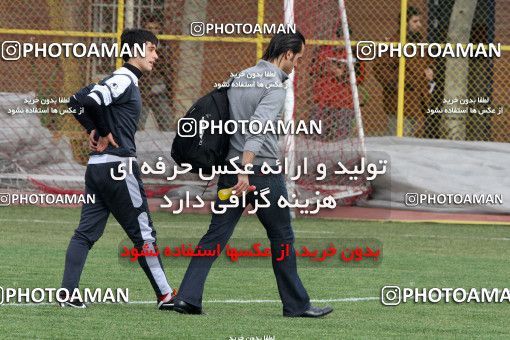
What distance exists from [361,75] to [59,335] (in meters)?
11.2

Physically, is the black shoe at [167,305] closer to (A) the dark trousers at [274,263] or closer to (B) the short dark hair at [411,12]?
(A) the dark trousers at [274,263]

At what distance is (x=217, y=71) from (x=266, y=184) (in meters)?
11.2

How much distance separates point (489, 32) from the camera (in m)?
19.6

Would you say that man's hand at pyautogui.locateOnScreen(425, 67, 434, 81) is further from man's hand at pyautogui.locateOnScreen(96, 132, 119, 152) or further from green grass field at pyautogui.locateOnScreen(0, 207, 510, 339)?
man's hand at pyautogui.locateOnScreen(96, 132, 119, 152)

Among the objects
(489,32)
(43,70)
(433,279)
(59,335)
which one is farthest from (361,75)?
(59,335)

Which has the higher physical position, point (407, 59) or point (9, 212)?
point (407, 59)

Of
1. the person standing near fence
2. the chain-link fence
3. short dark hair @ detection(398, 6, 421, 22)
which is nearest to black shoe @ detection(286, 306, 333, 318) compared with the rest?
the chain-link fence

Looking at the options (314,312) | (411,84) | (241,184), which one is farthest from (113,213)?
(411,84)

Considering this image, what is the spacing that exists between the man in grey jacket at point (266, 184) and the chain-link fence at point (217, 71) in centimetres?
888

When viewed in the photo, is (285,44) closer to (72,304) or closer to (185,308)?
(185,308)

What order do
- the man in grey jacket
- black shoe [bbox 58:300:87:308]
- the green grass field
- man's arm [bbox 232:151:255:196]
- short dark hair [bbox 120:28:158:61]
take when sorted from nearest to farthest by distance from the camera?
1. the green grass field
2. man's arm [bbox 232:151:255:196]
3. the man in grey jacket
4. black shoe [bbox 58:300:87:308]
5. short dark hair [bbox 120:28:158:61]

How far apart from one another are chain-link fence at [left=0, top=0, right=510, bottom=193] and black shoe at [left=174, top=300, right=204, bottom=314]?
9.03 metres

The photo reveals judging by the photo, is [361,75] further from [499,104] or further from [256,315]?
[256,315]

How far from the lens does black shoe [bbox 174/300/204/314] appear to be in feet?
30.5
